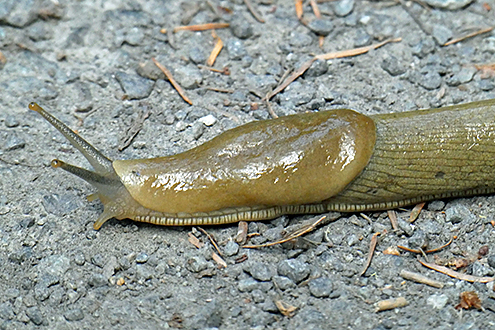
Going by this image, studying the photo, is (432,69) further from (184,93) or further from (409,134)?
(184,93)

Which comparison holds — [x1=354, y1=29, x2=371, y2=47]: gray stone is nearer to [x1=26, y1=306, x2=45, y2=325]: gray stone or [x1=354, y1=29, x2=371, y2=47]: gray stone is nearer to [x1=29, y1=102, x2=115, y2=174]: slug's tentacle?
[x1=29, y1=102, x2=115, y2=174]: slug's tentacle

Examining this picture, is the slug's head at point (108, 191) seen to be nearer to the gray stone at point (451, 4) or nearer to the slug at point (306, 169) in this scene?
the slug at point (306, 169)

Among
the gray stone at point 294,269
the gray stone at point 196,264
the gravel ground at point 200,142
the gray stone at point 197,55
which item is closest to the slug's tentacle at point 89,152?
the gravel ground at point 200,142

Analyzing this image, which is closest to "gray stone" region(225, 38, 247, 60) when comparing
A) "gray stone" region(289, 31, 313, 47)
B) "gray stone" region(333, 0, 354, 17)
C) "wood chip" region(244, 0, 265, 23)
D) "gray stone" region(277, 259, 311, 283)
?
"wood chip" region(244, 0, 265, 23)

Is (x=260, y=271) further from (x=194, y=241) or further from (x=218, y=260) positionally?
(x=194, y=241)

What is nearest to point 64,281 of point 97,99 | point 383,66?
point 97,99

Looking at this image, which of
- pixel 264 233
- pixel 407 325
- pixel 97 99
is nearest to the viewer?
pixel 407 325
